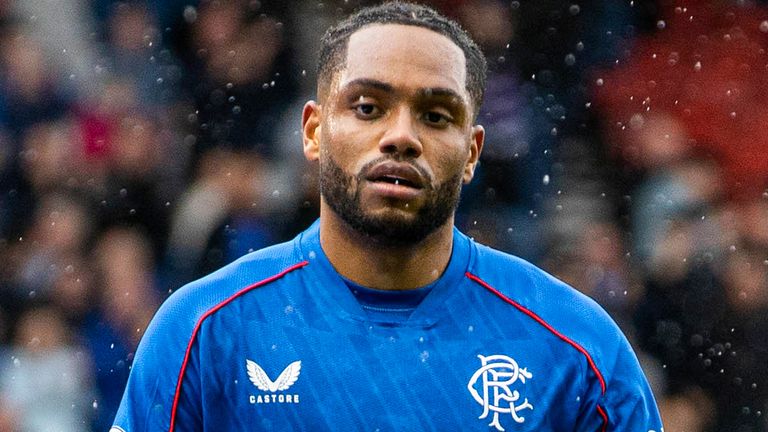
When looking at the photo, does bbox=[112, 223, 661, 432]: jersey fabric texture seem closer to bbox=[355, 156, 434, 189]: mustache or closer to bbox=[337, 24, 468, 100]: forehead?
bbox=[355, 156, 434, 189]: mustache

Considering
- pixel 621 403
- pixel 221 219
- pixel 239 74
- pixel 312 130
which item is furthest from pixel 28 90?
pixel 621 403

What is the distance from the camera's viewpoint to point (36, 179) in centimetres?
636

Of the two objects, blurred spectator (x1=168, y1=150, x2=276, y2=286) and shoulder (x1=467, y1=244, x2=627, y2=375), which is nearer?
shoulder (x1=467, y1=244, x2=627, y2=375)

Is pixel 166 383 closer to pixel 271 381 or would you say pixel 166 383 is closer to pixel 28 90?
pixel 271 381

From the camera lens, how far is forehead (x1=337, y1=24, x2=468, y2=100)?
302 cm

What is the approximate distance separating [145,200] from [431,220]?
3.52m

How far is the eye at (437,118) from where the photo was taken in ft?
9.93

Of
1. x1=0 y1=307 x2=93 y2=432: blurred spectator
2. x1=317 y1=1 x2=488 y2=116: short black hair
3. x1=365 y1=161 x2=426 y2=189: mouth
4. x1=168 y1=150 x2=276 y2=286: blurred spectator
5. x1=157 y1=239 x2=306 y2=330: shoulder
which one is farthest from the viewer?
x1=168 y1=150 x2=276 y2=286: blurred spectator

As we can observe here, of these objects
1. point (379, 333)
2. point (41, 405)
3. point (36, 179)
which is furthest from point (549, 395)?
point (36, 179)

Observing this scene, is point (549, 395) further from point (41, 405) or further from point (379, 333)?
point (41, 405)

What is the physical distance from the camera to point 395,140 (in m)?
2.93

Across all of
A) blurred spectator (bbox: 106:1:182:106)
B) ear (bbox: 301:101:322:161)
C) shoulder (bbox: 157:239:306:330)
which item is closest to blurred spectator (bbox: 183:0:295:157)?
blurred spectator (bbox: 106:1:182:106)

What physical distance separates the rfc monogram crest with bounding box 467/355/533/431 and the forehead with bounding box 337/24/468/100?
613 mm

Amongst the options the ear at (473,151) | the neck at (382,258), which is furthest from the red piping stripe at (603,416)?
the ear at (473,151)
